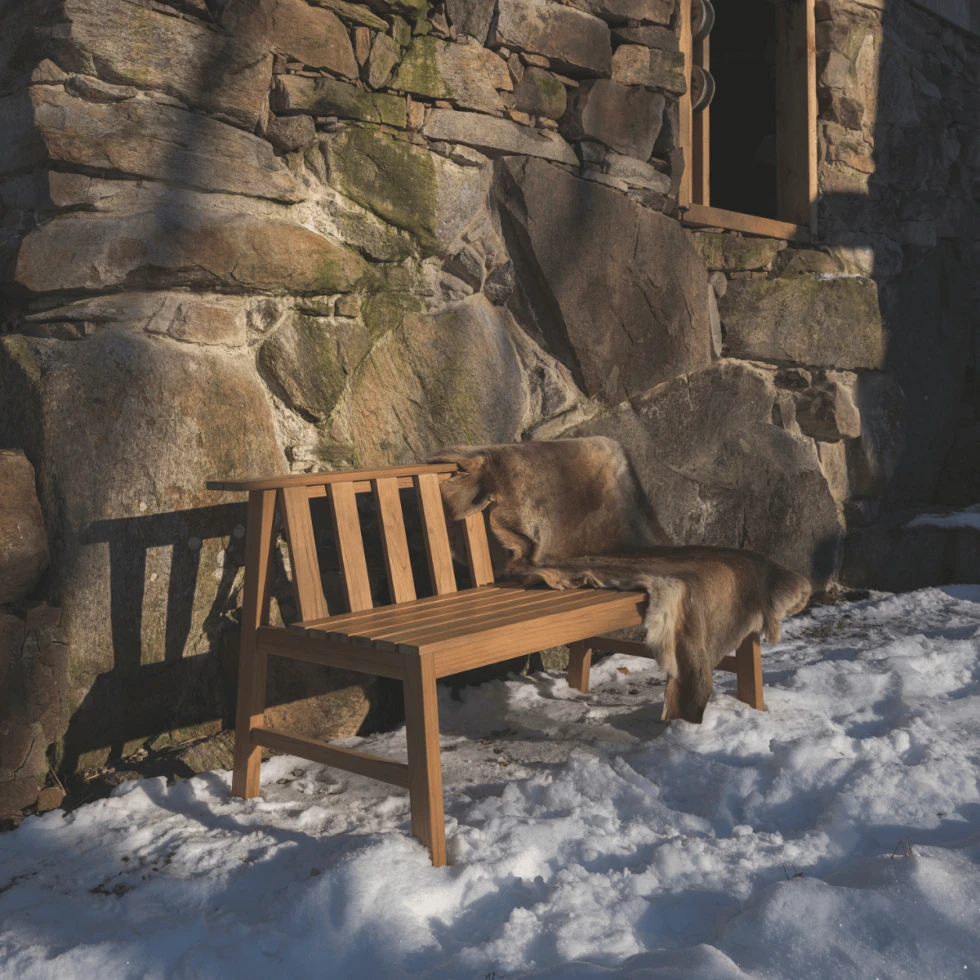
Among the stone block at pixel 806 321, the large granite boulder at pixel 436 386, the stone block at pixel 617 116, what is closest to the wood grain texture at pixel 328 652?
the large granite boulder at pixel 436 386

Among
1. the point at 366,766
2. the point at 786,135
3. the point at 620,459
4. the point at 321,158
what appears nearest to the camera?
the point at 366,766

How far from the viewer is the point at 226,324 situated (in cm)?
267

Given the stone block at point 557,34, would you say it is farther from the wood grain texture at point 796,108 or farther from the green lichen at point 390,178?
the wood grain texture at point 796,108

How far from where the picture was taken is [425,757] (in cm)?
198

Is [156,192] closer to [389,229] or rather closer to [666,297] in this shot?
[389,229]

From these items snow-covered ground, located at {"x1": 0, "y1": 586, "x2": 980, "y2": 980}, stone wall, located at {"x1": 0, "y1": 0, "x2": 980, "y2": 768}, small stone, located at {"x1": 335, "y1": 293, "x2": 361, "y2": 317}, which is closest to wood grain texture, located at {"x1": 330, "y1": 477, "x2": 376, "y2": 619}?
stone wall, located at {"x1": 0, "y1": 0, "x2": 980, "y2": 768}

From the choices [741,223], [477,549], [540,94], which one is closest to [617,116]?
[540,94]

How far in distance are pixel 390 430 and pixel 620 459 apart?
0.69m

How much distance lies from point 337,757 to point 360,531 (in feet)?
2.07

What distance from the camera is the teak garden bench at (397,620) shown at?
1.99m

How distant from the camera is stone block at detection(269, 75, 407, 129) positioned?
9.06 ft

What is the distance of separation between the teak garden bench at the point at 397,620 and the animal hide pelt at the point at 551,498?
0.19ft

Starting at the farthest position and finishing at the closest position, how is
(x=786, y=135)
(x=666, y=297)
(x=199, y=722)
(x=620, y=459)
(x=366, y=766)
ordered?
(x=786, y=135) → (x=666, y=297) → (x=620, y=459) → (x=199, y=722) → (x=366, y=766)

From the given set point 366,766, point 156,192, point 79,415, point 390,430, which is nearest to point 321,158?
point 156,192
